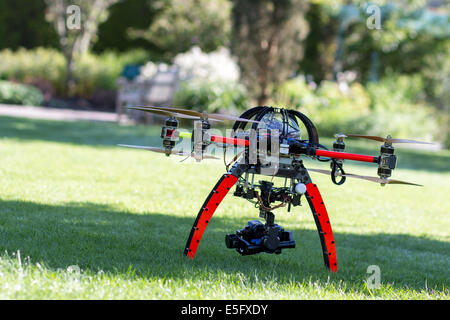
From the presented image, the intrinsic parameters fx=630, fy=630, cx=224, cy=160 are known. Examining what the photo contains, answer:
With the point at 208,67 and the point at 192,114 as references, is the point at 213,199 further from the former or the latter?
the point at 208,67

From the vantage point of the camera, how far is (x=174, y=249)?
4.80 metres

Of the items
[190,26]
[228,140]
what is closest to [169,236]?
[228,140]

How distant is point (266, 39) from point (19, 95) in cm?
864

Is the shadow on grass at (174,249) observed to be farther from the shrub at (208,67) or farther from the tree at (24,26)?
the tree at (24,26)

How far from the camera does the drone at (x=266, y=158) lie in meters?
3.94

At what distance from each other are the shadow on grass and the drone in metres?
0.21

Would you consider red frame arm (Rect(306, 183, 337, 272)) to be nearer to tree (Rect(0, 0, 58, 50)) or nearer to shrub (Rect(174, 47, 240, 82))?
shrub (Rect(174, 47, 240, 82))

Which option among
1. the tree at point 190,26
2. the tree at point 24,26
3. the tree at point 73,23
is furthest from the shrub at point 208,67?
the tree at point 24,26

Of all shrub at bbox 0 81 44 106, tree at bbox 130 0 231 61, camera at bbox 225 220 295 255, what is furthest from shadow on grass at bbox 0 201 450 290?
tree at bbox 130 0 231 61

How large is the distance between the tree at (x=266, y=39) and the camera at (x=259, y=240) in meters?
13.6

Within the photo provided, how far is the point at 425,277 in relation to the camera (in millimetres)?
4805

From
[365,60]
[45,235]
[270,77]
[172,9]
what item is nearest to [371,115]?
[270,77]

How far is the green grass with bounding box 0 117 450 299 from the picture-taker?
12.3 feet

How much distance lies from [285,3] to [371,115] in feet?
13.9
